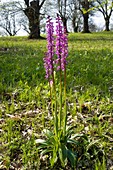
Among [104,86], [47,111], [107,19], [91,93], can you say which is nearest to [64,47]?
[47,111]

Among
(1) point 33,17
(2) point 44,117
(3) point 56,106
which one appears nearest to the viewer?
(3) point 56,106

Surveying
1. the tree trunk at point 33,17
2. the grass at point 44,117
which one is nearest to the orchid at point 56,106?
the grass at point 44,117

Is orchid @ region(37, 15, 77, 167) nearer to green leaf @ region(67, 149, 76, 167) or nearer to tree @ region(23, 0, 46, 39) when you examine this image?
green leaf @ region(67, 149, 76, 167)

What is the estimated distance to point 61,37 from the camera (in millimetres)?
1966

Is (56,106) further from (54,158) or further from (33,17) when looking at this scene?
(33,17)

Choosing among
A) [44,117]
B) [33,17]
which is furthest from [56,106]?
[33,17]

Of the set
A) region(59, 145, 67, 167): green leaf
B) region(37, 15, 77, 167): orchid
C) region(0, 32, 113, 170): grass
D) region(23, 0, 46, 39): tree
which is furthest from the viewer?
region(23, 0, 46, 39): tree

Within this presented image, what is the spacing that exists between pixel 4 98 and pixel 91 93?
1411 mm

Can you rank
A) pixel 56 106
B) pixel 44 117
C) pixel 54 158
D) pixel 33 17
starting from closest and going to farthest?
pixel 56 106, pixel 54 158, pixel 44 117, pixel 33 17

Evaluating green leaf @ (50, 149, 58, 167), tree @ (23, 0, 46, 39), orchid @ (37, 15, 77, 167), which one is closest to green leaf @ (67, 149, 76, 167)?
orchid @ (37, 15, 77, 167)

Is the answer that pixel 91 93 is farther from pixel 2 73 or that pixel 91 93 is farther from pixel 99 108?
pixel 2 73

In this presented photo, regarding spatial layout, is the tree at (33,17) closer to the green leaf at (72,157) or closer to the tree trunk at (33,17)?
the tree trunk at (33,17)

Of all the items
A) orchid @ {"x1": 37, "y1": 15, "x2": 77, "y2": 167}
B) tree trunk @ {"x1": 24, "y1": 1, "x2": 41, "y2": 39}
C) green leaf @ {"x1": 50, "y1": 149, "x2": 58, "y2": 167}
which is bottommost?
green leaf @ {"x1": 50, "y1": 149, "x2": 58, "y2": 167}


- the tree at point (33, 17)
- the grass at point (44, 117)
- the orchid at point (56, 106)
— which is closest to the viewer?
the orchid at point (56, 106)
